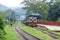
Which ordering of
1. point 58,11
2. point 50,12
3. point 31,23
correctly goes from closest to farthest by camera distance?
point 31,23 → point 58,11 → point 50,12

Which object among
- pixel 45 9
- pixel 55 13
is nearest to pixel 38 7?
pixel 45 9

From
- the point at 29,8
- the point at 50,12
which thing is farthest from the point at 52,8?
the point at 29,8

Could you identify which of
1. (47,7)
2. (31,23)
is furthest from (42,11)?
(31,23)

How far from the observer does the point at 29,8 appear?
244ft

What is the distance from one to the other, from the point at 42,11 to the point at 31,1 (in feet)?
22.1

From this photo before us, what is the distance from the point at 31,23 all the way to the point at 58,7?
20472 mm

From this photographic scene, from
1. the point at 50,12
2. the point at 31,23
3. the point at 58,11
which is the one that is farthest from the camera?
the point at 50,12

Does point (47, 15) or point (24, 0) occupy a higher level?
point (24, 0)

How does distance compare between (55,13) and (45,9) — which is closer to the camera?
(55,13)

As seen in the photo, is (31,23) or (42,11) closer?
(31,23)

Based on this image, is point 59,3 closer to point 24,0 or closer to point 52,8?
point 52,8

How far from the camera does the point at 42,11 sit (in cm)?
7119

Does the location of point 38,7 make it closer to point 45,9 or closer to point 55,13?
point 45,9

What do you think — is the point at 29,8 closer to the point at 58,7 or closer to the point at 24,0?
the point at 24,0
